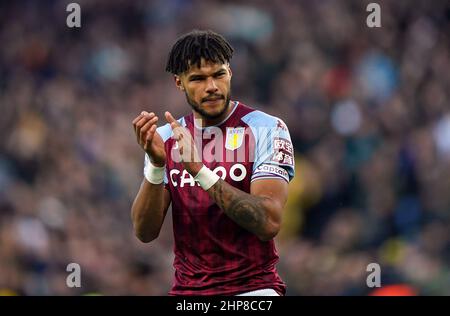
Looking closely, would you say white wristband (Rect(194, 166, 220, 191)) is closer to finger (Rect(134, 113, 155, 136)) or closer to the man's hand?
the man's hand

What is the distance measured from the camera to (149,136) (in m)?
5.46

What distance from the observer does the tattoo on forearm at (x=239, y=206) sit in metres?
5.40

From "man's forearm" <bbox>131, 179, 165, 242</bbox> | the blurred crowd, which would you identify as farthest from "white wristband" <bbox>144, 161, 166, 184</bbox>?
the blurred crowd

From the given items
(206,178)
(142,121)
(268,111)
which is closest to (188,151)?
(206,178)

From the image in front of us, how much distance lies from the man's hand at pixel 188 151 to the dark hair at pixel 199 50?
0.48m

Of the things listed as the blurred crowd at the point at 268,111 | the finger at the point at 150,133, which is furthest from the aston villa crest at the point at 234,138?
the blurred crowd at the point at 268,111

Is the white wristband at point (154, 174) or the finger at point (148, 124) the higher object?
the finger at point (148, 124)

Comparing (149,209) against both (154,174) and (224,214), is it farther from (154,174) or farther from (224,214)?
(224,214)

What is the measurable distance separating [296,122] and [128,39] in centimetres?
350

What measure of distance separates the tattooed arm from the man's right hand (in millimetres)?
383

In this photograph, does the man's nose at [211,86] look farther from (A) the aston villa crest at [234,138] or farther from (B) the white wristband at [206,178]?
(B) the white wristband at [206,178]

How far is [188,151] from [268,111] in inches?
236

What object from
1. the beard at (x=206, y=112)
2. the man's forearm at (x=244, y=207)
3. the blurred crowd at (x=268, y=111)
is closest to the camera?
the man's forearm at (x=244, y=207)
